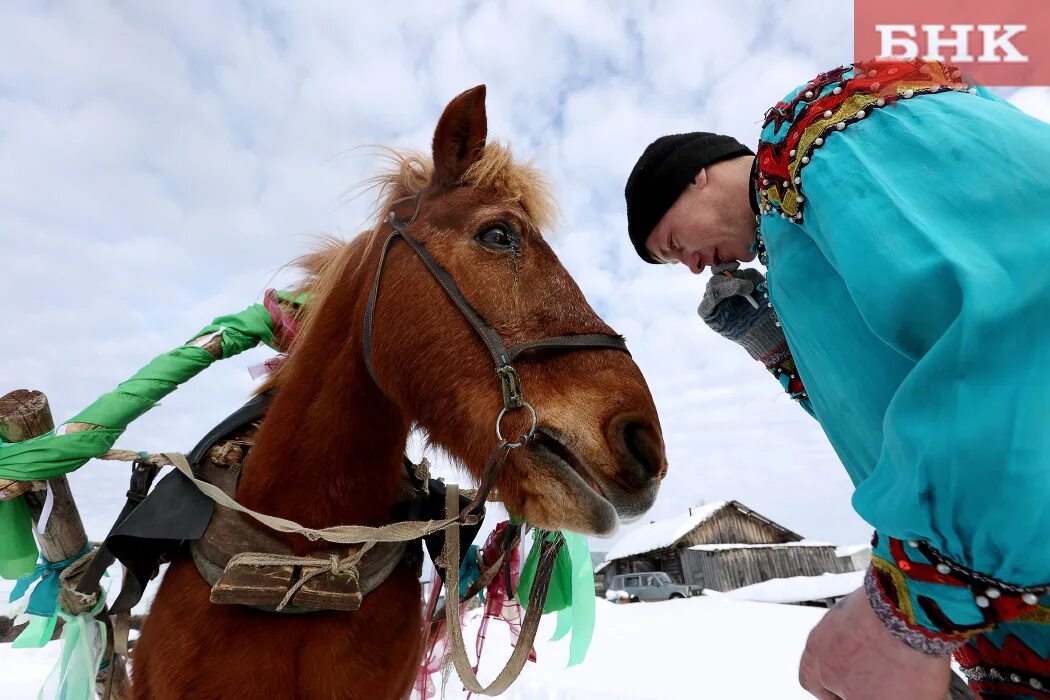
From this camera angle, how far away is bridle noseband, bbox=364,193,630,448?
5.62 ft

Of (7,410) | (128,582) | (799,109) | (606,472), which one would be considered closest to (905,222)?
(799,109)

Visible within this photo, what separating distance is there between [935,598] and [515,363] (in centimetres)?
121

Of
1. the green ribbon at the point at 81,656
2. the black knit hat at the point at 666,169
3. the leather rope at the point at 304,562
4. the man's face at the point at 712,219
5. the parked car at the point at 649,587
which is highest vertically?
the black knit hat at the point at 666,169

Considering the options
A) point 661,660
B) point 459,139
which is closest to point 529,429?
point 459,139

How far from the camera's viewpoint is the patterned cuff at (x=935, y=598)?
27.1 inches

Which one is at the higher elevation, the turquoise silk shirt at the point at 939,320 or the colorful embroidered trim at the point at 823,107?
the colorful embroidered trim at the point at 823,107

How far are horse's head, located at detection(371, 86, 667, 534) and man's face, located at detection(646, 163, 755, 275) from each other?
43 cm

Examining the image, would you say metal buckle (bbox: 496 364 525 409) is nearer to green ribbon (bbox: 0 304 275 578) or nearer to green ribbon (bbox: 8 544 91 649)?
green ribbon (bbox: 0 304 275 578)

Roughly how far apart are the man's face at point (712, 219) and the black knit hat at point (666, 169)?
0.9 inches

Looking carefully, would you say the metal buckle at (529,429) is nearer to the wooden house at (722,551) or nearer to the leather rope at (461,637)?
the leather rope at (461,637)

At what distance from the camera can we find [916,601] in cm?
73

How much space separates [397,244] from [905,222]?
1683 millimetres

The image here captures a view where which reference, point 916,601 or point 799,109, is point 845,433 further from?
point 799,109

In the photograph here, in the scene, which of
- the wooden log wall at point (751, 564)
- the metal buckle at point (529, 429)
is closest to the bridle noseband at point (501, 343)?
the metal buckle at point (529, 429)
